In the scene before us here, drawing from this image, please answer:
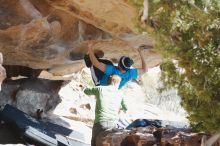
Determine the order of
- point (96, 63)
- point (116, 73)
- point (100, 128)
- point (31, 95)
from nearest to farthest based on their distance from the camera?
point (100, 128) → point (116, 73) → point (96, 63) → point (31, 95)

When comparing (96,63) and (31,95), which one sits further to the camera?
(31,95)

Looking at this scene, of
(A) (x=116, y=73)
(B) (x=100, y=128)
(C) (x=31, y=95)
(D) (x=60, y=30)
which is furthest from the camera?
(C) (x=31, y=95)

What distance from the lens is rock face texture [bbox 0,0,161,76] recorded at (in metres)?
9.42

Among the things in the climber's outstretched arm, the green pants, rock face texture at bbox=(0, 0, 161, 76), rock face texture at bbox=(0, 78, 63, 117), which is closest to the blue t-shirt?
the climber's outstretched arm

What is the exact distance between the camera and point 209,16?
529 cm

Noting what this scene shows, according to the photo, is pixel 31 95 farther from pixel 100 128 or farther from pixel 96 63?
pixel 100 128

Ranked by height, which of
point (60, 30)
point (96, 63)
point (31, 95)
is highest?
point (60, 30)

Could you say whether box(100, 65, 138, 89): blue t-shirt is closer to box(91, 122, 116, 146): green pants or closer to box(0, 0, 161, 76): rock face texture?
box(91, 122, 116, 146): green pants

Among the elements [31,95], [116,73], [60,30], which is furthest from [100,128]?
[31,95]

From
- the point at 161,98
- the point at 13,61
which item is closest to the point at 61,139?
the point at 13,61

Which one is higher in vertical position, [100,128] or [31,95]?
[31,95]

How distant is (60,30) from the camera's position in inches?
412

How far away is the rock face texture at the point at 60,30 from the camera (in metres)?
9.42

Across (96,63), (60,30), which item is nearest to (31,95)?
(60,30)
